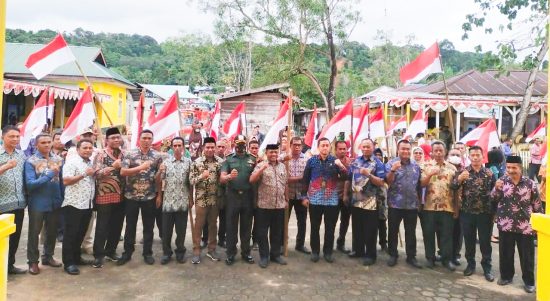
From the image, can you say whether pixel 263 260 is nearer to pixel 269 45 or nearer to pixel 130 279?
pixel 130 279

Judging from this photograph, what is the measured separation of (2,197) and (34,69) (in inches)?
68.6

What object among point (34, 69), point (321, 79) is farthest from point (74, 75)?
point (34, 69)

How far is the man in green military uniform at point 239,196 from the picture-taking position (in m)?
5.89

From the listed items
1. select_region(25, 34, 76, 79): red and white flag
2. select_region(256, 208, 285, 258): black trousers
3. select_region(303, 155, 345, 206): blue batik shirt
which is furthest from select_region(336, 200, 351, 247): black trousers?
select_region(25, 34, 76, 79): red and white flag

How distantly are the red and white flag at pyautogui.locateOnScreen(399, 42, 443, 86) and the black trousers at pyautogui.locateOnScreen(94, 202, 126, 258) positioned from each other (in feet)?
14.6

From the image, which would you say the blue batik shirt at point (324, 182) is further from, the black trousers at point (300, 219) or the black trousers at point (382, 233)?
the black trousers at point (382, 233)

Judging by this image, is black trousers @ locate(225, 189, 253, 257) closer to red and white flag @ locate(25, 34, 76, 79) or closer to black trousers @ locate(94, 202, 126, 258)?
black trousers @ locate(94, 202, 126, 258)

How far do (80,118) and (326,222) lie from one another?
3923mm

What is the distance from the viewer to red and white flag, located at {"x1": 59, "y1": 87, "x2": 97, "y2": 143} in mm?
6176

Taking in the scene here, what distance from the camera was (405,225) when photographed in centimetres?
602

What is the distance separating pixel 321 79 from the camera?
25625mm

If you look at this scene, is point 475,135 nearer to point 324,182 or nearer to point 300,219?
point 324,182

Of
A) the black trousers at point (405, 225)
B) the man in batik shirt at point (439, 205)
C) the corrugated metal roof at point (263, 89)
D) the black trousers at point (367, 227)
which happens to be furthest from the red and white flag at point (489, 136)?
the corrugated metal roof at point (263, 89)

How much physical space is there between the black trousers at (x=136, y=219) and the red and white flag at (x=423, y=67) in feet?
13.3
